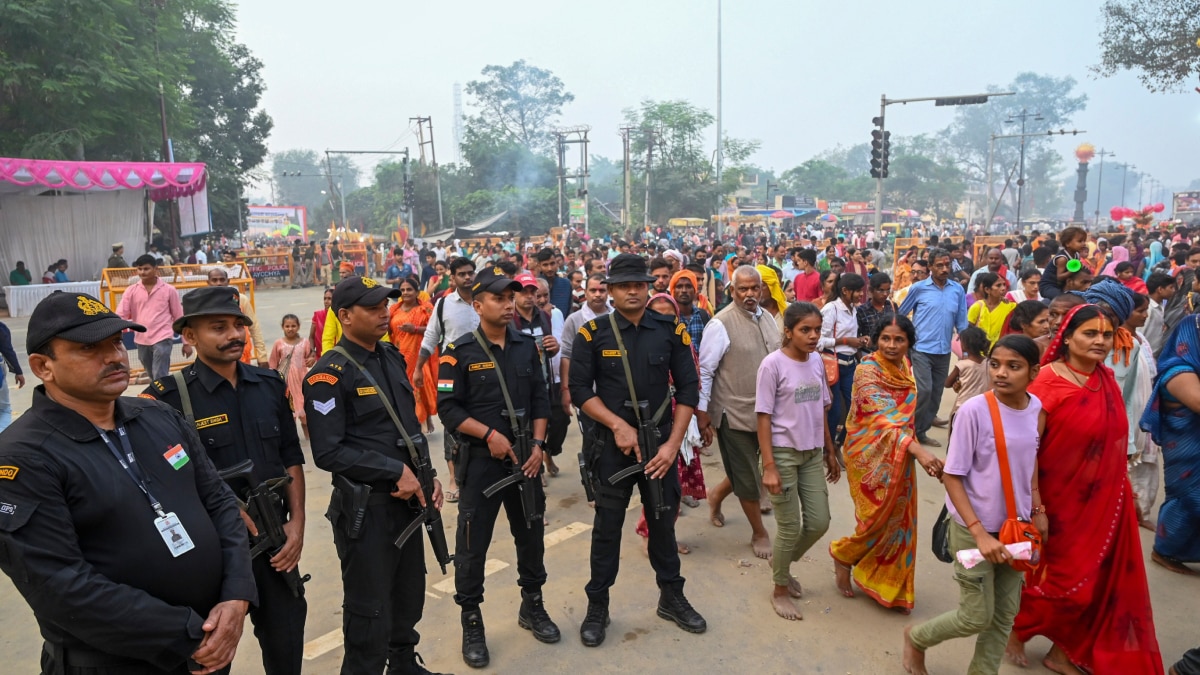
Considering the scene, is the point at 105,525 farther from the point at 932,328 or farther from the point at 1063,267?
the point at 1063,267

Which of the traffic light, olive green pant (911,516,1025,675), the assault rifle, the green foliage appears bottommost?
olive green pant (911,516,1025,675)

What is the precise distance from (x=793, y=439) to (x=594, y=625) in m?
1.40

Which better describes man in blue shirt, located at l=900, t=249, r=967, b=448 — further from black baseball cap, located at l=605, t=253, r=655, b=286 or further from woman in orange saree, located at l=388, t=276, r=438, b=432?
woman in orange saree, located at l=388, t=276, r=438, b=432

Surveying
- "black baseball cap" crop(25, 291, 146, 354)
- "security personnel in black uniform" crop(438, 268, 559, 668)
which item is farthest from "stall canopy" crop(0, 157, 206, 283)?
"black baseball cap" crop(25, 291, 146, 354)

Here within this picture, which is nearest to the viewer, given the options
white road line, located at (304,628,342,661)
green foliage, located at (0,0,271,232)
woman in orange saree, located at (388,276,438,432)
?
white road line, located at (304,628,342,661)

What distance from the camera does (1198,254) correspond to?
339 inches

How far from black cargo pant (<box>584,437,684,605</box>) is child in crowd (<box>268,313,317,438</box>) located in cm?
412

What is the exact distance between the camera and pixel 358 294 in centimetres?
307

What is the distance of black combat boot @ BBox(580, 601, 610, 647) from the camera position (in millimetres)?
3715

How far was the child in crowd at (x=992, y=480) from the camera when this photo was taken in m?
2.98

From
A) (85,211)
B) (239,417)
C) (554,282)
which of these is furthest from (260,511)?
(85,211)

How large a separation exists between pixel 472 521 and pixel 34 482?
6.68ft

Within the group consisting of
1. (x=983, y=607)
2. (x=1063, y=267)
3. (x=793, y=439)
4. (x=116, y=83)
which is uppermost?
(x=116, y=83)

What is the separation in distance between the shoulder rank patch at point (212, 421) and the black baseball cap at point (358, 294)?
62 cm
